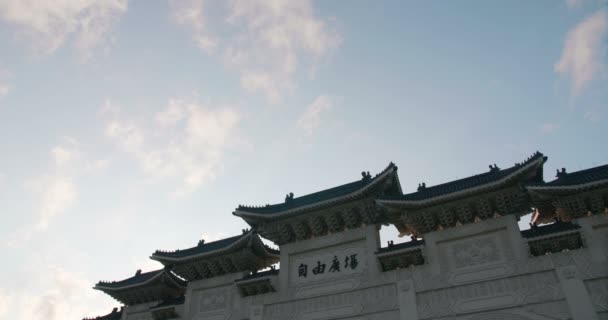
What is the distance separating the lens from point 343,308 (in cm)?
1496

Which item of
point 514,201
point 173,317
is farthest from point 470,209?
point 173,317

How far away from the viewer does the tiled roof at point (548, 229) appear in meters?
12.9

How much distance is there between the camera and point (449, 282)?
45.4 ft

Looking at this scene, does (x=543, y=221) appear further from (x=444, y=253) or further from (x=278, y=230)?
(x=278, y=230)

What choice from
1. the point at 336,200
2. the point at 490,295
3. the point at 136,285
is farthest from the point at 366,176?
the point at 136,285

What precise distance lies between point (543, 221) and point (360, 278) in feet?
19.9

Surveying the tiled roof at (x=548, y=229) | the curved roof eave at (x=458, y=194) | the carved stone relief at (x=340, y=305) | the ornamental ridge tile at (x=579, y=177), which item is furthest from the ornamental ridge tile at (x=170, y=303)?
the ornamental ridge tile at (x=579, y=177)

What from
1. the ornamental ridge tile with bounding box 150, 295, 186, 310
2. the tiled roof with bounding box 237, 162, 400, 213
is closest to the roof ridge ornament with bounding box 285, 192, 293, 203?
the tiled roof with bounding box 237, 162, 400, 213

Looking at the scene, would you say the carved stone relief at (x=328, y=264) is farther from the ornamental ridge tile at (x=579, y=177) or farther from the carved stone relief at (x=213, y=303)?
the ornamental ridge tile at (x=579, y=177)

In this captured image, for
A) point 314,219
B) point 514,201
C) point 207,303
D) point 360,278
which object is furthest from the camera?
point 207,303

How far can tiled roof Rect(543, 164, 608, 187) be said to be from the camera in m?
13.0

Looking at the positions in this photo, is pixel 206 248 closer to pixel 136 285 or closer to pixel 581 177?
pixel 136 285

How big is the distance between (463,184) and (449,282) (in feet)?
10.4

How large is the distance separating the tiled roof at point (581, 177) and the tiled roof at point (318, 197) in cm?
502
